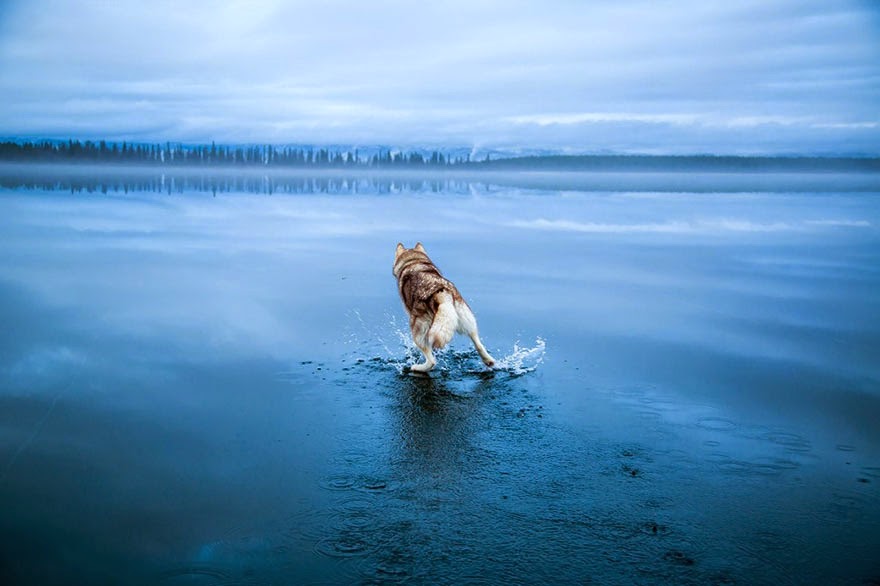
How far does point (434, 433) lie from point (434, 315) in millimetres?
2106

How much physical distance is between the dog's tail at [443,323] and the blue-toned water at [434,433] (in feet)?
1.73

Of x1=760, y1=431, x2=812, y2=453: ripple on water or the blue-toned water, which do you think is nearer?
the blue-toned water

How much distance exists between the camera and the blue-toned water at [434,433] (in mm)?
4973

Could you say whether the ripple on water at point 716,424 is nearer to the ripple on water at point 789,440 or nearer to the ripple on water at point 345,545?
the ripple on water at point 789,440

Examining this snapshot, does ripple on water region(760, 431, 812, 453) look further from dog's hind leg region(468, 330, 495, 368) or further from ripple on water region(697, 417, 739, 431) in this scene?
dog's hind leg region(468, 330, 495, 368)

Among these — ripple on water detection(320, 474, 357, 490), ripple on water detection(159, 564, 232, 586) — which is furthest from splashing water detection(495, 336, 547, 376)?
ripple on water detection(159, 564, 232, 586)

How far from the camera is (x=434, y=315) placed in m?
8.98

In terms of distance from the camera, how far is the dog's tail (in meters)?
8.67

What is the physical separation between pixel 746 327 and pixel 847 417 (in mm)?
4404

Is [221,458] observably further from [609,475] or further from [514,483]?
[609,475]

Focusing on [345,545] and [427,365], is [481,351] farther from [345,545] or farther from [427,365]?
[345,545]

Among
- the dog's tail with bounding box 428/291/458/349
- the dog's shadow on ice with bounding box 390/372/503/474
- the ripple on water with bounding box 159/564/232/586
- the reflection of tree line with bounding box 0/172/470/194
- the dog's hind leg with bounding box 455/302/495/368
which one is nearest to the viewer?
the ripple on water with bounding box 159/564/232/586

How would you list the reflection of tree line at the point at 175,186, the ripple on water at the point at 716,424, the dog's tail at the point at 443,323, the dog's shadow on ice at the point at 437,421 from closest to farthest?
the dog's shadow on ice at the point at 437,421 → the ripple on water at the point at 716,424 → the dog's tail at the point at 443,323 → the reflection of tree line at the point at 175,186

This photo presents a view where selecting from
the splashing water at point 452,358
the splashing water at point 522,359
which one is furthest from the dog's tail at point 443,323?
the splashing water at point 522,359
